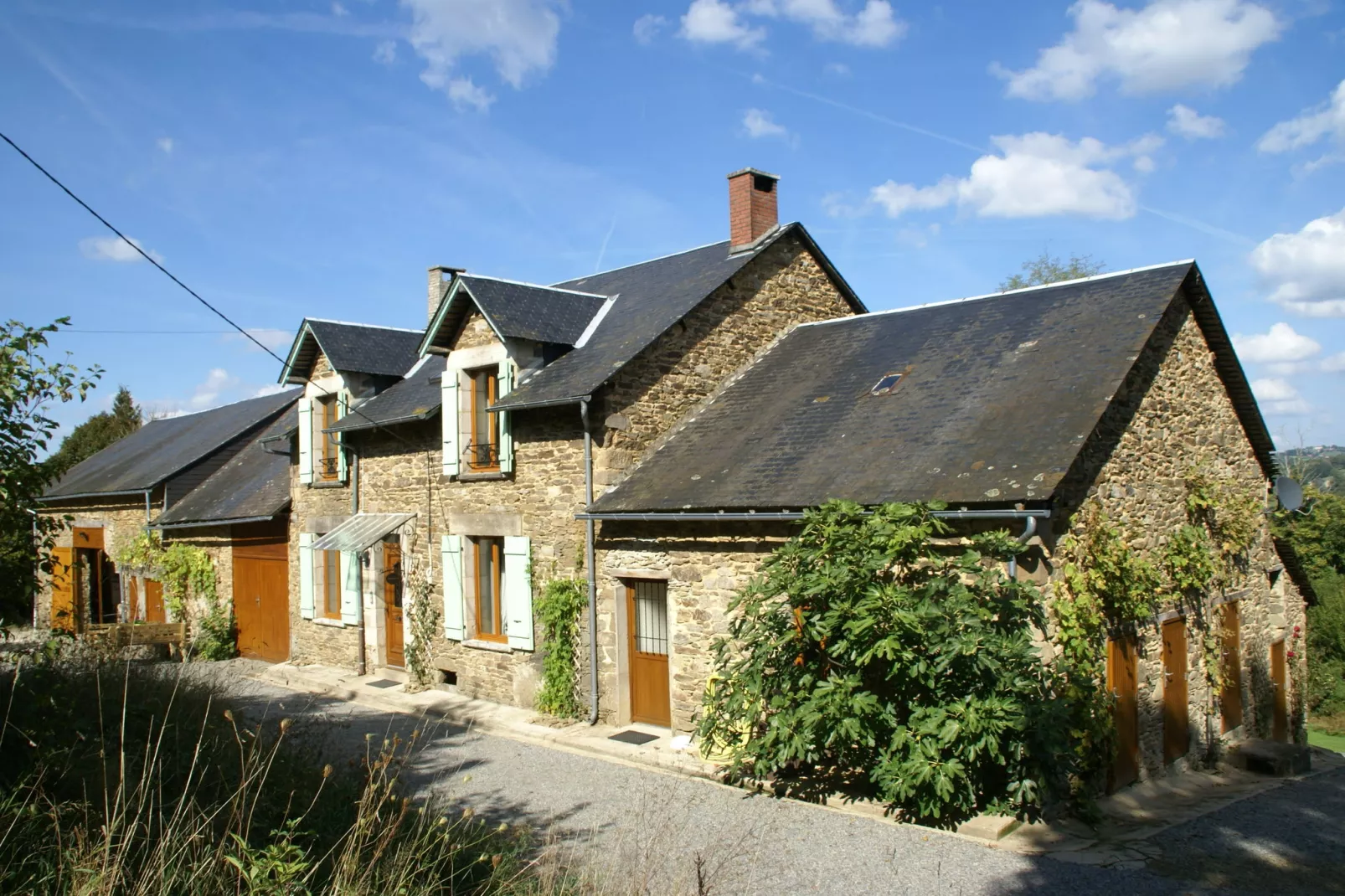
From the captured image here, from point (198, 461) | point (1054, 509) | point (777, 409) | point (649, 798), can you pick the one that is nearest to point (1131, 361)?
point (1054, 509)

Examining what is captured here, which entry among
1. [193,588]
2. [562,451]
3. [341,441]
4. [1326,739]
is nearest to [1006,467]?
[562,451]

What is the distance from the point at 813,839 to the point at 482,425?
7568mm

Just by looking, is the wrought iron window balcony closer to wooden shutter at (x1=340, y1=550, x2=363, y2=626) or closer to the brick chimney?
wooden shutter at (x1=340, y1=550, x2=363, y2=626)

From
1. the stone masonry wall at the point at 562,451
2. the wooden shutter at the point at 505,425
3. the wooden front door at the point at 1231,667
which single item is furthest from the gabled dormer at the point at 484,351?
the wooden front door at the point at 1231,667

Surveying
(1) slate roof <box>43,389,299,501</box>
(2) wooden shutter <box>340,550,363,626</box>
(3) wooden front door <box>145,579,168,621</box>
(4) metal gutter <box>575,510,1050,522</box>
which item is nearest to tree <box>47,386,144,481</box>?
(1) slate roof <box>43,389,299,501</box>

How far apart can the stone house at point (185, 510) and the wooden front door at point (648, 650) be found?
789 cm

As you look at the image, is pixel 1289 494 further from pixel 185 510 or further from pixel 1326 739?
pixel 185 510

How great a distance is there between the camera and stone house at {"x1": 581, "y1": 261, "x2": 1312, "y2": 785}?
8750 mm

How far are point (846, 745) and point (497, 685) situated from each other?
19.1 ft

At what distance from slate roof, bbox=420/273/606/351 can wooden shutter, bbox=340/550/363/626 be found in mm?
4011

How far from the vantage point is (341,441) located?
49.7 feet

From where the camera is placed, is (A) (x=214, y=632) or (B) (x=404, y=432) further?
(A) (x=214, y=632)

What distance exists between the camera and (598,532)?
11.6m

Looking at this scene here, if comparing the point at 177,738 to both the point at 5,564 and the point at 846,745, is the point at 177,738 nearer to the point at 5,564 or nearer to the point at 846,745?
the point at 5,564
